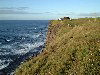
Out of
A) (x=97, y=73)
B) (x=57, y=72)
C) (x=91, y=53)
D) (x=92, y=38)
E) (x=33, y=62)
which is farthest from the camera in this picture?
(x=92, y=38)

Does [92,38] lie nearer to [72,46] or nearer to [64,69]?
[72,46]

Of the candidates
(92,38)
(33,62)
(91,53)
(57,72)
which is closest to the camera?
(57,72)

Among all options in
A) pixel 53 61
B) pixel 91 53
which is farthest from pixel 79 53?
pixel 53 61

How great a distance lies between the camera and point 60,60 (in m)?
20.3

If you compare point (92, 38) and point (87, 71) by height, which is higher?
point (92, 38)

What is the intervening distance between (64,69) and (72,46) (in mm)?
4708

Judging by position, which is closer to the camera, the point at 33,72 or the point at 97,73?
the point at 97,73

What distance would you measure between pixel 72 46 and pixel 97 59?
14.6 feet

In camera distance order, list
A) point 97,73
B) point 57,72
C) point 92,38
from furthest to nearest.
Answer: point 92,38
point 57,72
point 97,73

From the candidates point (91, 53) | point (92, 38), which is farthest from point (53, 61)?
point (92, 38)

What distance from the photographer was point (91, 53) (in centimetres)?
1972

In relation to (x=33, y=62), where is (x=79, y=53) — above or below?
above

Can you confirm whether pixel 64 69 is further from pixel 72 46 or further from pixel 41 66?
pixel 72 46

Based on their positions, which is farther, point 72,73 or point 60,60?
point 60,60
